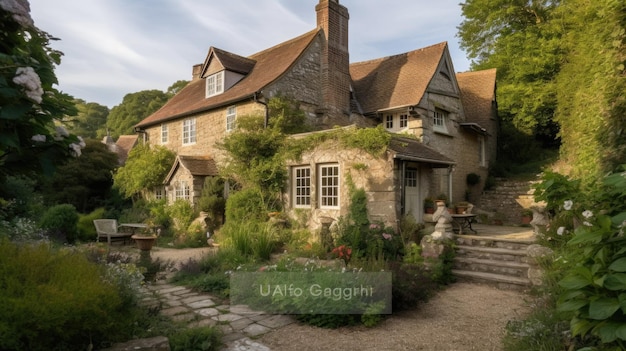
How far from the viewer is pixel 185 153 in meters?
17.4

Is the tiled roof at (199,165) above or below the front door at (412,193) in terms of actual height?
above

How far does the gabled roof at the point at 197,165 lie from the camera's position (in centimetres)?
1473

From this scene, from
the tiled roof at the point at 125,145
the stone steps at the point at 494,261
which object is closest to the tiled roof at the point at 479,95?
the stone steps at the point at 494,261

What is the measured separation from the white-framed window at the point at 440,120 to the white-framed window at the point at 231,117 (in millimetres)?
8177

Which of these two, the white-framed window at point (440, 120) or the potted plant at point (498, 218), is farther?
the potted plant at point (498, 218)

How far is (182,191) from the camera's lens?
15.4 meters

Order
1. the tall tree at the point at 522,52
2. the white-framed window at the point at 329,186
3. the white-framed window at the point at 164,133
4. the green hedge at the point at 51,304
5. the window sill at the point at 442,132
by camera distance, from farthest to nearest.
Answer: the white-framed window at the point at 164,133
the tall tree at the point at 522,52
the window sill at the point at 442,132
the white-framed window at the point at 329,186
the green hedge at the point at 51,304

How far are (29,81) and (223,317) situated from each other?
4.01 meters

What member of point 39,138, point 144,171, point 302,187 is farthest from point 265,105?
point 39,138

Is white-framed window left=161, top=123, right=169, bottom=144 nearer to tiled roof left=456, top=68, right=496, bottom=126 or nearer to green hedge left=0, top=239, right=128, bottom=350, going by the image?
tiled roof left=456, top=68, right=496, bottom=126

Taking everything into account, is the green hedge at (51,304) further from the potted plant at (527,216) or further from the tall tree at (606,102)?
the potted plant at (527,216)

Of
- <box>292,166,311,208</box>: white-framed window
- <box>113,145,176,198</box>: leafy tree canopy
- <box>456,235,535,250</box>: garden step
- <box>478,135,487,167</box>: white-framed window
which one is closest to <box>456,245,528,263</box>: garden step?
<box>456,235,535,250</box>: garden step

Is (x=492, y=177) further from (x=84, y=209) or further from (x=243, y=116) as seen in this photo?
(x=84, y=209)

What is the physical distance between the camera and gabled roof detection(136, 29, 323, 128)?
14.0 m
